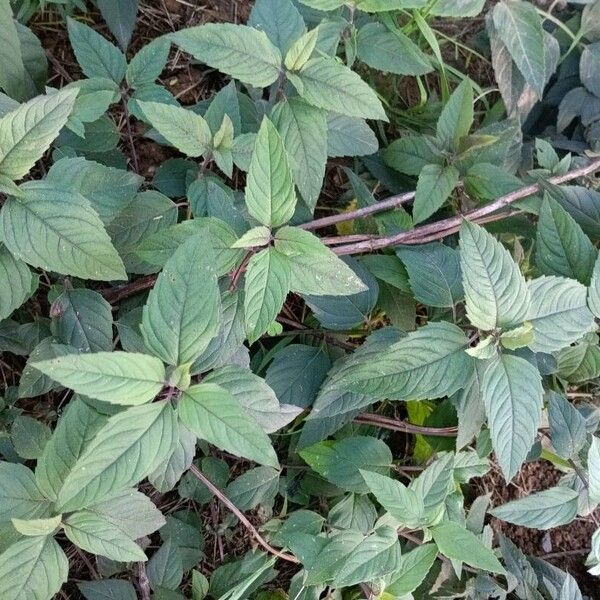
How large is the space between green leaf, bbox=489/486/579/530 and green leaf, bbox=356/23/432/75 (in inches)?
43.3

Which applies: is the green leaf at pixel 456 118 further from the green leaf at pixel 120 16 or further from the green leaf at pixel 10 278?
the green leaf at pixel 10 278

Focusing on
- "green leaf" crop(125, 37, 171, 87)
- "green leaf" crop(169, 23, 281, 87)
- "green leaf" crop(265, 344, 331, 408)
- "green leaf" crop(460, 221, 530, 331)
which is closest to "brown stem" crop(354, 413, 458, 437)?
"green leaf" crop(265, 344, 331, 408)

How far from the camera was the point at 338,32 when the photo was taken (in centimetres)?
154

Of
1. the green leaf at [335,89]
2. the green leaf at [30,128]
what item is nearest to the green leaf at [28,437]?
the green leaf at [30,128]

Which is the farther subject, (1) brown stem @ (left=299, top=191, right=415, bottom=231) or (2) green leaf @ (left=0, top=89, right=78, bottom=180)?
(1) brown stem @ (left=299, top=191, right=415, bottom=231)

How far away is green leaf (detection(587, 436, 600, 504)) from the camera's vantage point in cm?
135

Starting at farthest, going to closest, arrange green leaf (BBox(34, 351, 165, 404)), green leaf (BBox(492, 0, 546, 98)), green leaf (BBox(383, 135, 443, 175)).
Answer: green leaf (BBox(492, 0, 546, 98)) < green leaf (BBox(383, 135, 443, 175)) < green leaf (BBox(34, 351, 165, 404))

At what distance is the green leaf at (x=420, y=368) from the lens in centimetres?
124

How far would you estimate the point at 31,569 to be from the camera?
42.1 inches

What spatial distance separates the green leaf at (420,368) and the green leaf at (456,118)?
2.07 ft

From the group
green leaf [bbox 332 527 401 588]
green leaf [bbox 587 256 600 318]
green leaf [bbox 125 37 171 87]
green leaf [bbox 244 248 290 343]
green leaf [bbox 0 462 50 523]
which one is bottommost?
green leaf [bbox 332 527 401 588]

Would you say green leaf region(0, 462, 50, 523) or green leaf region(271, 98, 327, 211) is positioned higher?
green leaf region(271, 98, 327, 211)

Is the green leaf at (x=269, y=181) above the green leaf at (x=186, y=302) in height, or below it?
above

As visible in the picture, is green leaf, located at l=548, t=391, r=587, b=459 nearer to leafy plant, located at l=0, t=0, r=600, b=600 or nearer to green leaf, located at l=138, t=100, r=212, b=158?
leafy plant, located at l=0, t=0, r=600, b=600
